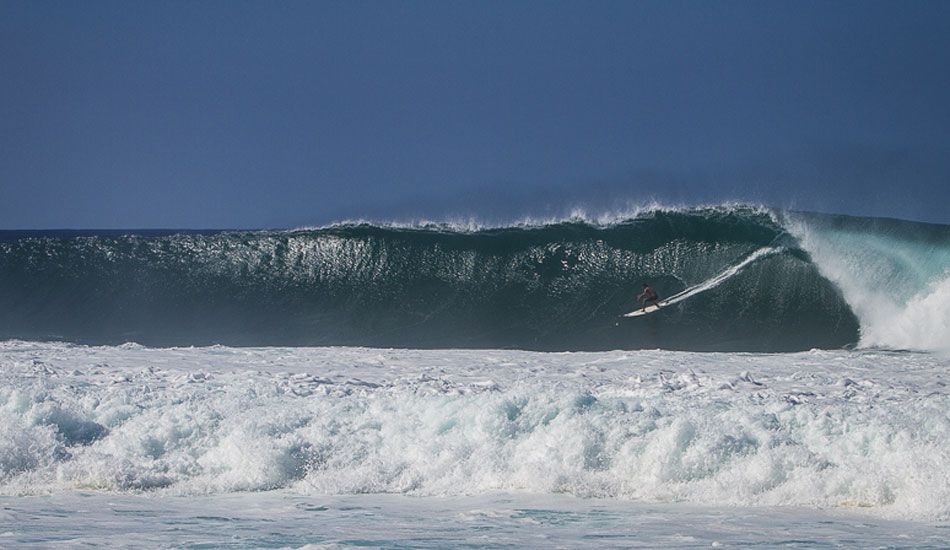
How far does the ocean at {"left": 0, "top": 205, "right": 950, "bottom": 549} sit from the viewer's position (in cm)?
391

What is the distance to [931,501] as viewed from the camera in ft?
13.4

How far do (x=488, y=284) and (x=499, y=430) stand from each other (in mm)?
8898

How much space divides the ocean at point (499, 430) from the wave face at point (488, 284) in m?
0.10

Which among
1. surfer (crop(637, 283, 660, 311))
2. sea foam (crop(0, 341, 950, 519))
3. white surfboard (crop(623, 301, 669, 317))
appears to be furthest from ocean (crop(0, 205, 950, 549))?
surfer (crop(637, 283, 660, 311))

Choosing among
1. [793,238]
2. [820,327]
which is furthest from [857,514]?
[793,238]

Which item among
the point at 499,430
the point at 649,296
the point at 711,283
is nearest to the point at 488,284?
the point at 649,296

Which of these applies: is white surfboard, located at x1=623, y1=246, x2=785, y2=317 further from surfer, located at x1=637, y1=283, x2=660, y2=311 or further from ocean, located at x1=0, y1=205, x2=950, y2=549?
ocean, located at x1=0, y1=205, x2=950, y2=549

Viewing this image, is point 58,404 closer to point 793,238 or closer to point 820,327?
point 820,327

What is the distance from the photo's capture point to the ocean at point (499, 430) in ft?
12.8

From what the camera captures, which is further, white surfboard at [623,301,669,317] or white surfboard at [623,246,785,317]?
white surfboard at [623,246,785,317]

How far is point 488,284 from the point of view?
549 inches

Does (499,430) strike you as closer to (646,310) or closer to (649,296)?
(646,310)

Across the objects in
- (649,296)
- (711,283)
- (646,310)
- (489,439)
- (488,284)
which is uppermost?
(711,283)

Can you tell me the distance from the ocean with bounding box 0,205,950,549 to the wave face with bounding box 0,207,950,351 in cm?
10
